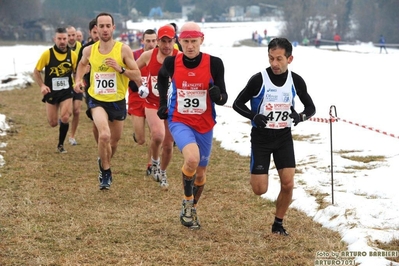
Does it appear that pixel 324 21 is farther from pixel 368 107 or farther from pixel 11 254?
pixel 11 254

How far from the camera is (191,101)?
22.3ft

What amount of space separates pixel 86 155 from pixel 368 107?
865 cm

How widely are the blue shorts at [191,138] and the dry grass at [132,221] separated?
752mm

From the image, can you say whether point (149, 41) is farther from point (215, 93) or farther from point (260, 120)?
point (260, 120)

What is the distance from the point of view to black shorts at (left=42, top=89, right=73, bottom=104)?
1134cm

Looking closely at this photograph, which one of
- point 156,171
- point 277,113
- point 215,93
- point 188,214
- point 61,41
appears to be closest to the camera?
point 277,113

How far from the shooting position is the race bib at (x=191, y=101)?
6770 mm

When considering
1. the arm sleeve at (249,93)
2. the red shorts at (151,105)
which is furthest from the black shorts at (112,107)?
the arm sleeve at (249,93)

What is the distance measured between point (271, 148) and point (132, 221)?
1.74 m

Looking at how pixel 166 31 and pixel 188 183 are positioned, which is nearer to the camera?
pixel 188 183

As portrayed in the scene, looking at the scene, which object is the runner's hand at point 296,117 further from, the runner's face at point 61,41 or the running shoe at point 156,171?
the runner's face at point 61,41

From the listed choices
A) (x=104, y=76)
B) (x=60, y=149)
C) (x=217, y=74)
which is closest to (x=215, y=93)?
(x=217, y=74)

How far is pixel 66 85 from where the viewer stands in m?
11.5

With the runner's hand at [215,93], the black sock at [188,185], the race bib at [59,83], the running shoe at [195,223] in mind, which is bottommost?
the running shoe at [195,223]
